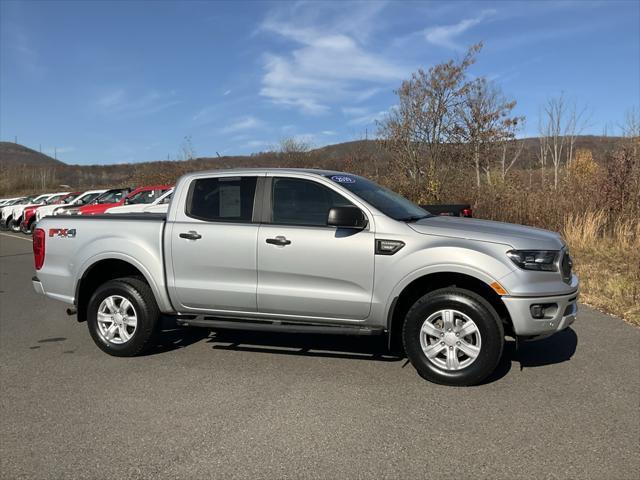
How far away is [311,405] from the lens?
13.8 feet

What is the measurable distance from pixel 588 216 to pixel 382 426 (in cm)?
1100

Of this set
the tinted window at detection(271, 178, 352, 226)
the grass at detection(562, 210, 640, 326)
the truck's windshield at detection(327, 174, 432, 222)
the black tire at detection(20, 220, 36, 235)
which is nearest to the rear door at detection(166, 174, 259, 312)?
the tinted window at detection(271, 178, 352, 226)

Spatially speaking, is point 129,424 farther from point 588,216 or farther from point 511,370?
point 588,216

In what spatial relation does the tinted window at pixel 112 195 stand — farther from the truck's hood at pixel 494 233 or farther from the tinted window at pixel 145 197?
the truck's hood at pixel 494 233

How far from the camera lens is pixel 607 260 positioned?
10.6m

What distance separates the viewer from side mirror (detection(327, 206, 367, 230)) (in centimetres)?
461

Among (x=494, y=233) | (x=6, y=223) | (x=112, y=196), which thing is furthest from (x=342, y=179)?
(x=6, y=223)

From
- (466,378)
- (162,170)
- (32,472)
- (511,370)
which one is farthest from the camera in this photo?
(162,170)

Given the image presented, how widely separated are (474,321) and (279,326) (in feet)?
5.73

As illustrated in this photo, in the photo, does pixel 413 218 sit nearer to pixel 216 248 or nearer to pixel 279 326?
pixel 279 326

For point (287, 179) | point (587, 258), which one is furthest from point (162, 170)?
point (287, 179)

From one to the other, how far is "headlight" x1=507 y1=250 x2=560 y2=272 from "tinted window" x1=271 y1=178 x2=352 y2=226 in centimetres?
A: 152

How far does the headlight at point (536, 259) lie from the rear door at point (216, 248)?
2.32 meters

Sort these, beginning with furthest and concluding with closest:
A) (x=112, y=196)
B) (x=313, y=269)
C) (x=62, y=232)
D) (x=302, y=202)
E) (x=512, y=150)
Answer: (x=512, y=150) < (x=112, y=196) < (x=62, y=232) < (x=302, y=202) < (x=313, y=269)
